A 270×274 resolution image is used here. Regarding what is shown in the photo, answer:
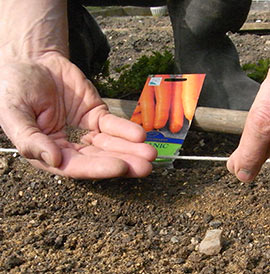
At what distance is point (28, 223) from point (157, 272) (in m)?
0.48

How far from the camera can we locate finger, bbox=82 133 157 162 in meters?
1.38

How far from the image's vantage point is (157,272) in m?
1.23

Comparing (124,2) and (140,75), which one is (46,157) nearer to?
(140,75)

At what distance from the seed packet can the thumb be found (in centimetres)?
56

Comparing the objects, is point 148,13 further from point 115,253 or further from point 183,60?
point 115,253

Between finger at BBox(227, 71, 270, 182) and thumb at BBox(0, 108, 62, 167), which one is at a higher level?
finger at BBox(227, 71, 270, 182)

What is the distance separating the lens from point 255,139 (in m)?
0.99

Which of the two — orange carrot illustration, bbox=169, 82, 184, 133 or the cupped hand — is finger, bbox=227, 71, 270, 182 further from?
orange carrot illustration, bbox=169, 82, 184, 133

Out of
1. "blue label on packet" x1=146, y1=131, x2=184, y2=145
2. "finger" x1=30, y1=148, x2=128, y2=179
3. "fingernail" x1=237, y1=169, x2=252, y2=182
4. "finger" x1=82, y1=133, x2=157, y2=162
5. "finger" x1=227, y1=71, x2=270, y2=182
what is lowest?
"blue label on packet" x1=146, y1=131, x2=184, y2=145

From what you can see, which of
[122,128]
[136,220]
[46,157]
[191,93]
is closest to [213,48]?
[191,93]

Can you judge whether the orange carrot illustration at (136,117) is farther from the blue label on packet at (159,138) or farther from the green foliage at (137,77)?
the green foliage at (137,77)

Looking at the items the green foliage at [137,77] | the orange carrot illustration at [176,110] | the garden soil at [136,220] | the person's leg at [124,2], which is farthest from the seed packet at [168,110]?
the person's leg at [124,2]

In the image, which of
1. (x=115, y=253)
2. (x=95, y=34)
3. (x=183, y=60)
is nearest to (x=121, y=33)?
(x=95, y=34)

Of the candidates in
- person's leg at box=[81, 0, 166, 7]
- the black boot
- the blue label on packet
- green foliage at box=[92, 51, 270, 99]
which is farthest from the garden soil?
person's leg at box=[81, 0, 166, 7]
